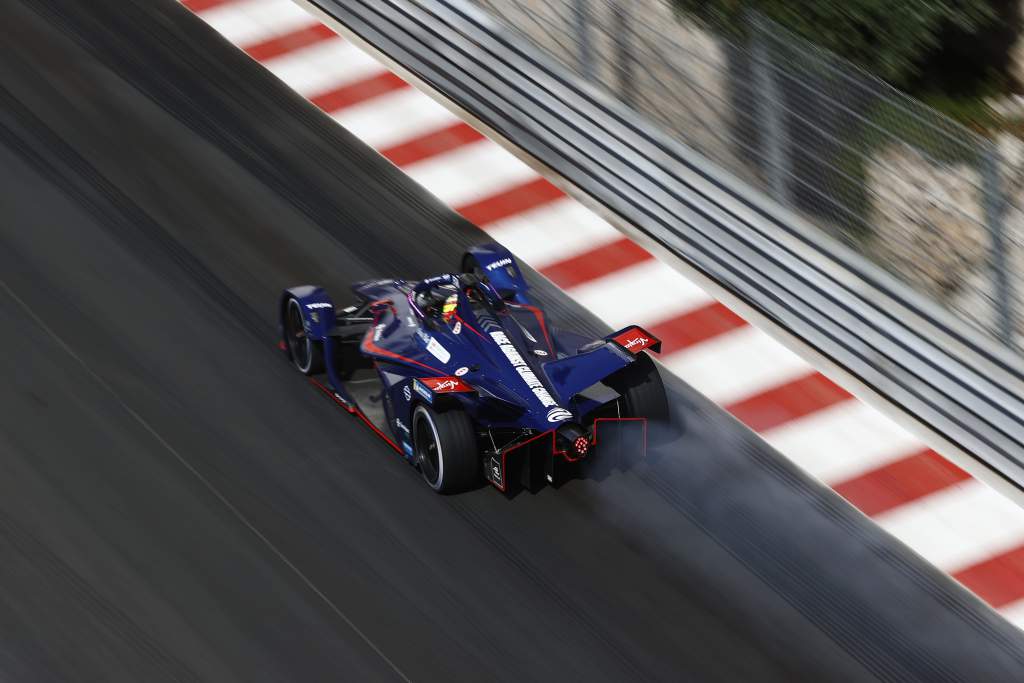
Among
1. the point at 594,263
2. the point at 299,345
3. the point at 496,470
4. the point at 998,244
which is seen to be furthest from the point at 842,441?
the point at 299,345

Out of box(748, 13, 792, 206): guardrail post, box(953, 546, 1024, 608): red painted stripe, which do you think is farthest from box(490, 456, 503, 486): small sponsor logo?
box(748, 13, 792, 206): guardrail post

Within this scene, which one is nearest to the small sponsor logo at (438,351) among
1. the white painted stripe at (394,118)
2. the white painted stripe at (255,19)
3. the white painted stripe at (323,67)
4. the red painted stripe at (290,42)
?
the white painted stripe at (394,118)

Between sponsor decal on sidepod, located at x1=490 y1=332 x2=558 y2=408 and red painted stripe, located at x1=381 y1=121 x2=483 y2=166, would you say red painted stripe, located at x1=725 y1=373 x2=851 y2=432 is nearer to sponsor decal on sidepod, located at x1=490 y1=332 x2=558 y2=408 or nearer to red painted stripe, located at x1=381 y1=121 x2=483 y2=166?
sponsor decal on sidepod, located at x1=490 y1=332 x2=558 y2=408

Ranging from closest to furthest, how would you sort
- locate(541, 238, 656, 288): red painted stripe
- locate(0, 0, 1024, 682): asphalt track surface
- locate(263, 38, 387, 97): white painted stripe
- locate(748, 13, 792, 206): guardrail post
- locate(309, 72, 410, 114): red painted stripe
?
1. locate(0, 0, 1024, 682): asphalt track surface
2. locate(748, 13, 792, 206): guardrail post
3. locate(541, 238, 656, 288): red painted stripe
4. locate(309, 72, 410, 114): red painted stripe
5. locate(263, 38, 387, 97): white painted stripe

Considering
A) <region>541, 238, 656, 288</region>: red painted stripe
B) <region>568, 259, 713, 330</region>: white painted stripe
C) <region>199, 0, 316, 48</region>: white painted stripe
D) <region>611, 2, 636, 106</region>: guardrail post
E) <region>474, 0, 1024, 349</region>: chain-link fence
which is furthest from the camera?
<region>199, 0, 316, 48</region>: white painted stripe

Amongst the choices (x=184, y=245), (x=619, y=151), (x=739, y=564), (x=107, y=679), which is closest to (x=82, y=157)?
(x=184, y=245)

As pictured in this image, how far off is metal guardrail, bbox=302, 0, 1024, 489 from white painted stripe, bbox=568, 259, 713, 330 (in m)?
0.19

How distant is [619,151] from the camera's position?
12.8m

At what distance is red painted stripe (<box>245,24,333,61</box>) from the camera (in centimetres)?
1520

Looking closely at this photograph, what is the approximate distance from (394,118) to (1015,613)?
7106 millimetres

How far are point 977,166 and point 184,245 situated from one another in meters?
6.07

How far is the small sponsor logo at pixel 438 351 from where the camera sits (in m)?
10.4

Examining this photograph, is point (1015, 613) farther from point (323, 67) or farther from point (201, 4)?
point (201, 4)

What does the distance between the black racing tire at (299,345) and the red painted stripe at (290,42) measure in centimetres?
444
